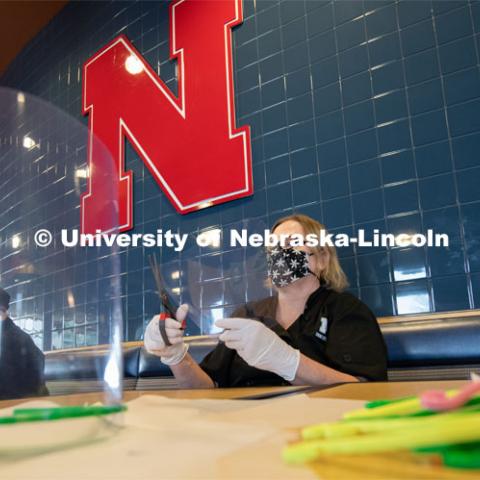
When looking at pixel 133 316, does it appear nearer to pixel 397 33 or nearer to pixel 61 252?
pixel 397 33

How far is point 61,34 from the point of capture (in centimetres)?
346

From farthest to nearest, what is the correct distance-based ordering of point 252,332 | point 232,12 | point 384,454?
1. point 232,12
2. point 252,332
3. point 384,454

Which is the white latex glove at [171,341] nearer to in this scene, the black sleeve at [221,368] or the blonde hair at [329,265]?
the black sleeve at [221,368]

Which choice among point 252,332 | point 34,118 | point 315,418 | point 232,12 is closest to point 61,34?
point 232,12

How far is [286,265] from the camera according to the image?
1553 mm

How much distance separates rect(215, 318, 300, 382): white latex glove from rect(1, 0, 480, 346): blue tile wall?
0.63 m

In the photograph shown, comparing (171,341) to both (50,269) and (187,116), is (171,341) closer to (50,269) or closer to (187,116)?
(50,269)

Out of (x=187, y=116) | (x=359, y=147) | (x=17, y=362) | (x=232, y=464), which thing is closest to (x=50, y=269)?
(x=17, y=362)

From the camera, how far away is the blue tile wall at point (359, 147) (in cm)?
162

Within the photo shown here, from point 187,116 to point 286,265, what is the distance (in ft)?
4.15

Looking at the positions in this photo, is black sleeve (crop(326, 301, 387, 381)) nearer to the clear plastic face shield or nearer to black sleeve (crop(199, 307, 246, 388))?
black sleeve (crop(199, 307, 246, 388))

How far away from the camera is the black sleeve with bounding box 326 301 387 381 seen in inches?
50.4

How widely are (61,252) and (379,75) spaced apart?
1767 mm

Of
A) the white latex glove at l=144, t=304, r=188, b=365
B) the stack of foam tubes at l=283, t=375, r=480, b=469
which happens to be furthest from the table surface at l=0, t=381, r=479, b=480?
the white latex glove at l=144, t=304, r=188, b=365
